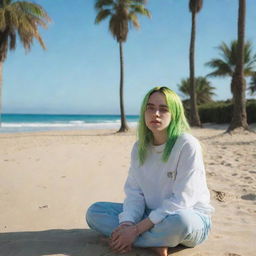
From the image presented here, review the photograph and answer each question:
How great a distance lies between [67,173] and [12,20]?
15.4 m

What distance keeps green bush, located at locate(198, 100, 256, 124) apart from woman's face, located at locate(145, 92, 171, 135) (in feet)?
68.1

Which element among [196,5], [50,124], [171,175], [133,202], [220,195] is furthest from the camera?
[50,124]

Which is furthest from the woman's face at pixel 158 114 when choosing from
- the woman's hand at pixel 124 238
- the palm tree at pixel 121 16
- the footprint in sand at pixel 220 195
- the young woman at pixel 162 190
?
the palm tree at pixel 121 16

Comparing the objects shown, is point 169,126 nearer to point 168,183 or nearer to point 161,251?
point 168,183

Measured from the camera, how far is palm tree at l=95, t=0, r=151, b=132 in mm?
19828

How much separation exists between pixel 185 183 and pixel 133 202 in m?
0.45

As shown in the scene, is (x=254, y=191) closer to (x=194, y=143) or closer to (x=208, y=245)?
(x=208, y=245)

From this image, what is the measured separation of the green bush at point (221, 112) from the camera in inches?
857

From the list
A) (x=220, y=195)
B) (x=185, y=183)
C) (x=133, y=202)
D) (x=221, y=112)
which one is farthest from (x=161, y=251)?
(x=221, y=112)

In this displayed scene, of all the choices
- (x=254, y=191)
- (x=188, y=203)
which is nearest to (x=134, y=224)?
(x=188, y=203)

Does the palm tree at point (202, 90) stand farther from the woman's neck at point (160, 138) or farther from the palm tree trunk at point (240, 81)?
the woman's neck at point (160, 138)

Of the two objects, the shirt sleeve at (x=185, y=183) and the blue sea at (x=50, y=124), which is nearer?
the shirt sleeve at (x=185, y=183)

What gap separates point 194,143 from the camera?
7.50ft

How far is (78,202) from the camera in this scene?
148 inches
